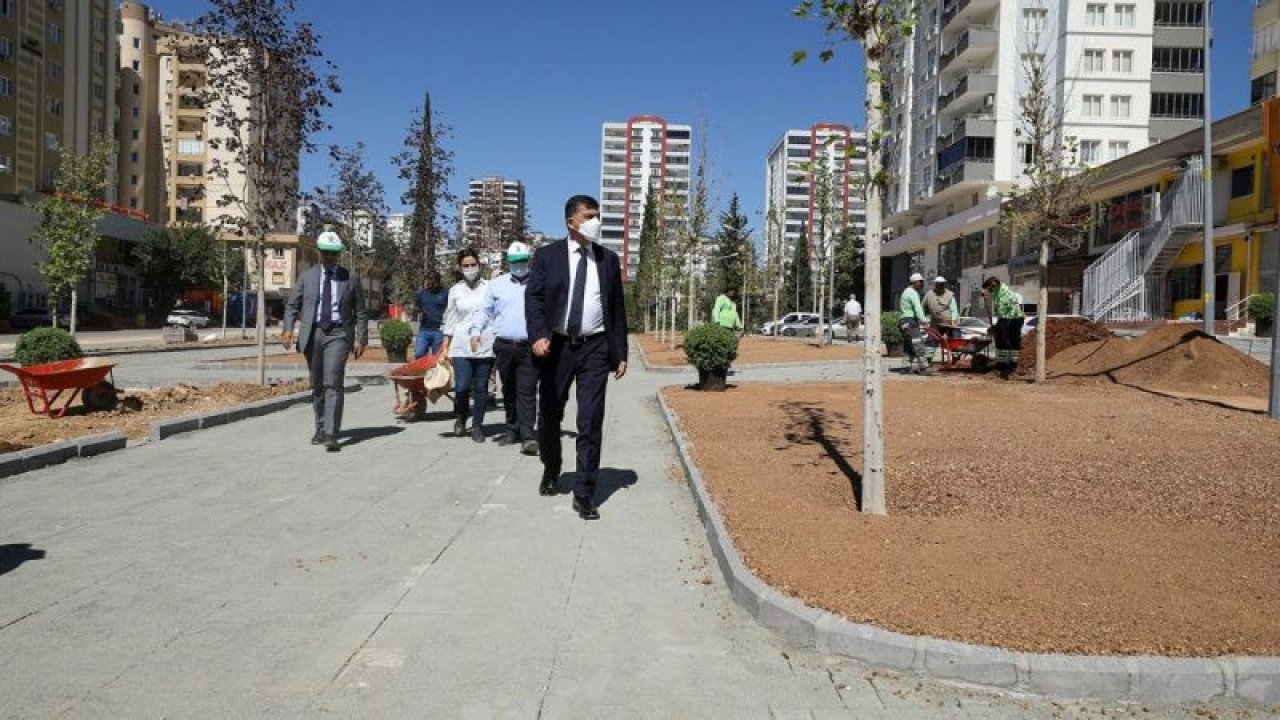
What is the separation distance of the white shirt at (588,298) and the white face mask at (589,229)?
0.29 feet

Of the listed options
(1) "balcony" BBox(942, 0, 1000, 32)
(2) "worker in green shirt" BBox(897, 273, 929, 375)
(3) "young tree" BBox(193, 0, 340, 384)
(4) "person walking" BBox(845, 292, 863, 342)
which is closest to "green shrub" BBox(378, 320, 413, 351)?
(3) "young tree" BBox(193, 0, 340, 384)

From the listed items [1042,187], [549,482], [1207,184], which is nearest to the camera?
[549,482]

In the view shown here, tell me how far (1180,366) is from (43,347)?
15.5 metres

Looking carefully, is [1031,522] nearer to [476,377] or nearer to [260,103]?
[476,377]

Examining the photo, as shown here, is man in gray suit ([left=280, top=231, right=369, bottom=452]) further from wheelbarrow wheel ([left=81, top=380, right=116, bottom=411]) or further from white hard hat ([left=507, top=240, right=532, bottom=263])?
wheelbarrow wheel ([left=81, top=380, right=116, bottom=411])

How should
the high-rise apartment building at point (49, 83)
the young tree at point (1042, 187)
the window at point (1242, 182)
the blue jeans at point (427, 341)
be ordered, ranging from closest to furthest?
the blue jeans at point (427, 341)
the young tree at point (1042, 187)
the window at point (1242, 182)
the high-rise apartment building at point (49, 83)

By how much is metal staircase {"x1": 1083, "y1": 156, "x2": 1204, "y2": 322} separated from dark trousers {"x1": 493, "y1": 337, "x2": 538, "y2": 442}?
95.0 ft

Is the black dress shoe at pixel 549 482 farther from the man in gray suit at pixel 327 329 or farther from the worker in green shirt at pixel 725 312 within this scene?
the worker in green shirt at pixel 725 312

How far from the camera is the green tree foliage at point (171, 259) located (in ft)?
213

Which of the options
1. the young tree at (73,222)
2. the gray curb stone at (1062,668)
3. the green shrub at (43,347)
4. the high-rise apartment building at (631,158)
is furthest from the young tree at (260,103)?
the high-rise apartment building at (631,158)

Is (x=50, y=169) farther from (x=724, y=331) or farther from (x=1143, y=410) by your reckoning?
(x=1143, y=410)

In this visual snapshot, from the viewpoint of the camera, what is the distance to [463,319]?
1000 centimetres

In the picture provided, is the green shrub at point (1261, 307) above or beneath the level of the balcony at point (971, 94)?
beneath

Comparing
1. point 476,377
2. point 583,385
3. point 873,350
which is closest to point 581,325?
point 583,385
